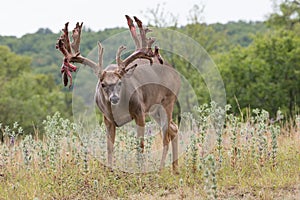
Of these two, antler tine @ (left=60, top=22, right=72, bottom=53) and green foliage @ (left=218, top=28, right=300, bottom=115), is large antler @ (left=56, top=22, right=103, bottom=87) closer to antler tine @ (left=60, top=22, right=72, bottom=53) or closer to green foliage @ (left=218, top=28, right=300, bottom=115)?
antler tine @ (left=60, top=22, right=72, bottom=53)

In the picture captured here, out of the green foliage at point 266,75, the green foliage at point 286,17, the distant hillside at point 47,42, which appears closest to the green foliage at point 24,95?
the distant hillside at point 47,42

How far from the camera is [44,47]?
277 ft

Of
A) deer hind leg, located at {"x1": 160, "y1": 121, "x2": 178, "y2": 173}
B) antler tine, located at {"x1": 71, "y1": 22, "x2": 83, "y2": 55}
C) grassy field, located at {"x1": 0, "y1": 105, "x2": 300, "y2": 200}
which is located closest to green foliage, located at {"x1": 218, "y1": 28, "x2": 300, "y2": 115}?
deer hind leg, located at {"x1": 160, "y1": 121, "x2": 178, "y2": 173}

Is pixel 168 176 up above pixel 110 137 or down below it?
Answer: below

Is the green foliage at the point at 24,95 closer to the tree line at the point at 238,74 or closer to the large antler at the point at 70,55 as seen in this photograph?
the tree line at the point at 238,74

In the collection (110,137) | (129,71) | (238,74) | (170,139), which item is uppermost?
(129,71)

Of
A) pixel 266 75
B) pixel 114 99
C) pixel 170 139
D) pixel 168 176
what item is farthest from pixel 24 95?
pixel 168 176

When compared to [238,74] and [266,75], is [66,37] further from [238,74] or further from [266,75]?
[238,74]

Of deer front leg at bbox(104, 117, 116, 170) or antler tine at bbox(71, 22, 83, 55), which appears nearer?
antler tine at bbox(71, 22, 83, 55)

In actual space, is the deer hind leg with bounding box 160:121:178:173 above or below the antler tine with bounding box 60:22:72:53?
below

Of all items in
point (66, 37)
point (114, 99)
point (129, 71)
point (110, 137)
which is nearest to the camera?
point (114, 99)

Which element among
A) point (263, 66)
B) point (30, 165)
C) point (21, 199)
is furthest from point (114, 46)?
point (263, 66)

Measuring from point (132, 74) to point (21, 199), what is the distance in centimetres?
253

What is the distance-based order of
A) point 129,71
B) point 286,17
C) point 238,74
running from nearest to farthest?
point 129,71, point 238,74, point 286,17
